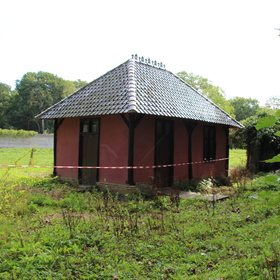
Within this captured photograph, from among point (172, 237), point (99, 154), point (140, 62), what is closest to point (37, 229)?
point (172, 237)

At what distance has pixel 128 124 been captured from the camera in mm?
10453

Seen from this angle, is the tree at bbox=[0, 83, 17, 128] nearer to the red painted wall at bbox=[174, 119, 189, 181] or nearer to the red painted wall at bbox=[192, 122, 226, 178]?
the red painted wall at bbox=[192, 122, 226, 178]

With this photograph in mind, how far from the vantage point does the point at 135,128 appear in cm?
1078

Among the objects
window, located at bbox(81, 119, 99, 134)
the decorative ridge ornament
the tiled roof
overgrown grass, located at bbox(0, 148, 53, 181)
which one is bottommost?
overgrown grass, located at bbox(0, 148, 53, 181)

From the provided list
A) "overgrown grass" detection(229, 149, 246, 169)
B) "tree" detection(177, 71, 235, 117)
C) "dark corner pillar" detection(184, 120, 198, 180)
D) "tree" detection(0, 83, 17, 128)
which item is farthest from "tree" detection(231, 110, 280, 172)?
"tree" detection(0, 83, 17, 128)

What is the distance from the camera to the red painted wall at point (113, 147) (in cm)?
1074

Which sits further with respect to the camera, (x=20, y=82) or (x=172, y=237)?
(x=20, y=82)

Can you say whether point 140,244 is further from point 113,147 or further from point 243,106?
point 243,106

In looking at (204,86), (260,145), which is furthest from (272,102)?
(260,145)

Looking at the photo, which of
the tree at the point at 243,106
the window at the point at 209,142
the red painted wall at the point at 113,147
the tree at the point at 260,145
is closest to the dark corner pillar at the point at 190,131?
the window at the point at 209,142

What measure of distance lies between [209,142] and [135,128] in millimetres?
5188

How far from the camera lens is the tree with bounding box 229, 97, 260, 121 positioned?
72.8m

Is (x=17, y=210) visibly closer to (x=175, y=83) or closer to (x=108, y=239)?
(x=108, y=239)

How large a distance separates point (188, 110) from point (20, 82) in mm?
51079
